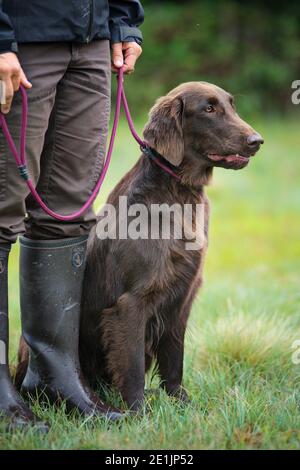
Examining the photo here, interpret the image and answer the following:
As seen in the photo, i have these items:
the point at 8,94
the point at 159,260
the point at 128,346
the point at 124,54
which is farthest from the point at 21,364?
the point at 124,54

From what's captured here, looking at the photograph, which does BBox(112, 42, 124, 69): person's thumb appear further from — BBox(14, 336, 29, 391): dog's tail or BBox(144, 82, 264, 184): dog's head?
BBox(14, 336, 29, 391): dog's tail

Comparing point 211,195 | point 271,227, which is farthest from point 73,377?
point 211,195

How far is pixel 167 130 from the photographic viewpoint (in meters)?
3.20

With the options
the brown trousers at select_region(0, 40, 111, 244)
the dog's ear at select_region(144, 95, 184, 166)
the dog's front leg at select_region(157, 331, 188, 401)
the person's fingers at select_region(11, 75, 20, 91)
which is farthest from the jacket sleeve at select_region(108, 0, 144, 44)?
the dog's front leg at select_region(157, 331, 188, 401)

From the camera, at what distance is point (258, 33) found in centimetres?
1558

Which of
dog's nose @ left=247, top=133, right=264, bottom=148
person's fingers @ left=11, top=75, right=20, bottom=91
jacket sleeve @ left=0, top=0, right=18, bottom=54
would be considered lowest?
dog's nose @ left=247, top=133, right=264, bottom=148

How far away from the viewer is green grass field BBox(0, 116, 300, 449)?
2.53 m

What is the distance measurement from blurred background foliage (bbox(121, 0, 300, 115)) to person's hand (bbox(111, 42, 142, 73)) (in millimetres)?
11476

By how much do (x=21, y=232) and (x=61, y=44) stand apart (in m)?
0.70

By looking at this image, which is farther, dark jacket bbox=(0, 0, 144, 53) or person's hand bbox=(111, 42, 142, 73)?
person's hand bbox=(111, 42, 142, 73)

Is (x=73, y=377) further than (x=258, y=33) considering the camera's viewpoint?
No

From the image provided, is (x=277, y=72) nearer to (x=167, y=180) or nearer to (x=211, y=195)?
(x=211, y=195)

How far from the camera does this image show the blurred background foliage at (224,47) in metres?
14.8

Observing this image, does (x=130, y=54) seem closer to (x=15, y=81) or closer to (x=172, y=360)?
(x=15, y=81)
